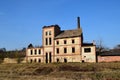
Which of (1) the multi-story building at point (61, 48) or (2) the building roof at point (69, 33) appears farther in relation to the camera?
(2) the building roof at point (69, 33)

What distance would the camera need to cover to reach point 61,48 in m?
70.2

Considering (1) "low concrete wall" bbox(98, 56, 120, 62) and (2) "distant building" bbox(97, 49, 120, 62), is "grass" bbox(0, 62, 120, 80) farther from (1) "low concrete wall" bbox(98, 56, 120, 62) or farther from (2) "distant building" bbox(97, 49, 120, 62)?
(2) "distant building" bbox(97, 49, 120, 62)

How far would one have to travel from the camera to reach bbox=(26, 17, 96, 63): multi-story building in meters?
65.9

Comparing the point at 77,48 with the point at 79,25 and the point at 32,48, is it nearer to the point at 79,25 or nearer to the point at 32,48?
the point at 79,25

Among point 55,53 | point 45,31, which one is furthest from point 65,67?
point 45,31

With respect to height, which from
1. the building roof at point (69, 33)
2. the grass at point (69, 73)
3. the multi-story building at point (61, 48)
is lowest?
the grass at point (69, 73)

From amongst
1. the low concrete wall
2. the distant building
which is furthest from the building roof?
the low concrete wall

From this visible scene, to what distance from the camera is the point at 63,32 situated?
74.2m

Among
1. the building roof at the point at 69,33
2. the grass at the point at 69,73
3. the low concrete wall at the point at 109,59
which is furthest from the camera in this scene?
the building roof at the point at 69,33

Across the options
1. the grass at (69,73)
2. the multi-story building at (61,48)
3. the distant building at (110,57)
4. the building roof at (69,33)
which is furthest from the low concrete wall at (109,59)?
the grass at (69,73)

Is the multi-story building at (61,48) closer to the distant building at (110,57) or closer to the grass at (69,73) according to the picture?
the distant building at (110,57)

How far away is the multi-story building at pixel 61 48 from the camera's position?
216ft

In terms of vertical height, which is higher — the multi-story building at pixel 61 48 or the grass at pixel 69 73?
the multi-story building at pixel 61 48

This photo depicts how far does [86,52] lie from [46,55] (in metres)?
14.0
